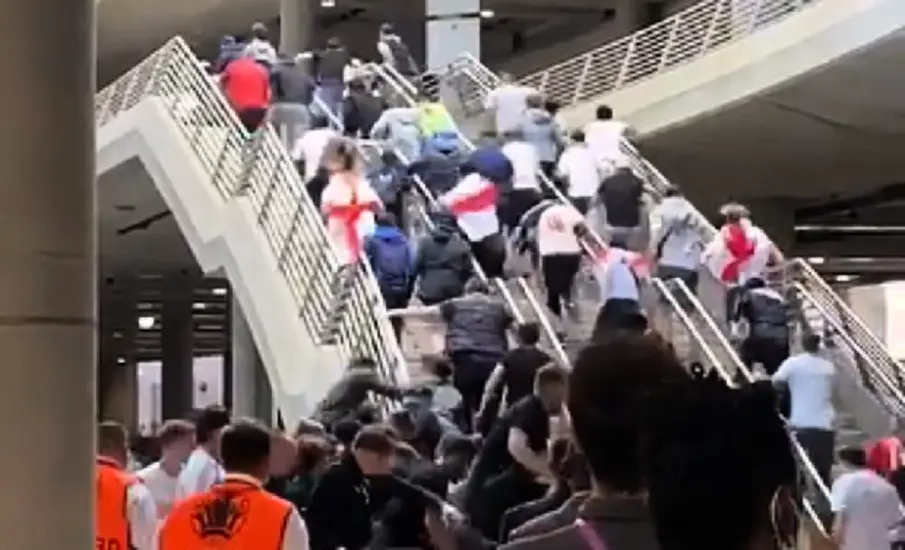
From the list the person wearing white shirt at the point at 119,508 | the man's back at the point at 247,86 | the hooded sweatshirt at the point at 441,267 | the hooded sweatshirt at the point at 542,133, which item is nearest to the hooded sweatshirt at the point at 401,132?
the hooded sweatshirt at the point at 542,133

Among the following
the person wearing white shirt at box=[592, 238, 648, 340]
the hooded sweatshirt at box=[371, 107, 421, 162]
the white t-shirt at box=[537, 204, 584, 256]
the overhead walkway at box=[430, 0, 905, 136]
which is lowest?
the person wearing white shirt at box=[592, 238, 648, 340]

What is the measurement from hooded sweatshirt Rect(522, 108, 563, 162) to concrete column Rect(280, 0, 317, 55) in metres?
15.6

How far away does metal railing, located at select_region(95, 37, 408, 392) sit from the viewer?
1372 cm

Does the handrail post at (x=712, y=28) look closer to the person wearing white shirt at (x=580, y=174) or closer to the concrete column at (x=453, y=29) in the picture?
the concrete column at (x=453, y=29)

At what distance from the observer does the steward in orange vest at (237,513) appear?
17.7ft

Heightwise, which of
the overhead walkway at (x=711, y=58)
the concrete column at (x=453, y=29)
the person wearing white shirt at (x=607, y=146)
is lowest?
the person wearing white shirt at (x=607, y=146)

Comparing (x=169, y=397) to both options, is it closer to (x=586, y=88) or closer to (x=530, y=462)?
(x=586, y=88)

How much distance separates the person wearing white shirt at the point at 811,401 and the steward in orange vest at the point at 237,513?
6.66 meters

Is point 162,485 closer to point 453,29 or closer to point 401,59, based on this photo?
point 401,59

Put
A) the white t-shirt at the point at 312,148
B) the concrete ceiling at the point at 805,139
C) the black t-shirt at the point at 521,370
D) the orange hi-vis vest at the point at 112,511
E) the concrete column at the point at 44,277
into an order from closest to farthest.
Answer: the concrete column at the point at 44,277
the orange hi-vis vest at the point at 112,511
the black t-shirt at the point at 521,370
the white t-shirt at the point at 312,148
the concrete ceiling at the point at 805,139

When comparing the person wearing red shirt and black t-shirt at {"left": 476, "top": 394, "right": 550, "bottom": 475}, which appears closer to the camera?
black t-shirt at {"left": 476, "top": 394, "right": 550, "bottom": 475}

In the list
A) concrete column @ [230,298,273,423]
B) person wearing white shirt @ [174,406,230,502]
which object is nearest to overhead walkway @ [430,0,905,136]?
concrete column @ [230,298,273,423]

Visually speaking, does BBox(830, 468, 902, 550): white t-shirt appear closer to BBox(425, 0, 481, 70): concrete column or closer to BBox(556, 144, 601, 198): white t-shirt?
BBox(556, 144, 601, 198): white t-shirt

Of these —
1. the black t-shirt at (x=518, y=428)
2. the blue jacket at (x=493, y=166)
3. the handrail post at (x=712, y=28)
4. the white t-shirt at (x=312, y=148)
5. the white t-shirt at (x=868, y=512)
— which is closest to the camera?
the black t-shirt at (x=518, y=428)
